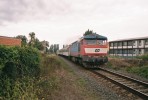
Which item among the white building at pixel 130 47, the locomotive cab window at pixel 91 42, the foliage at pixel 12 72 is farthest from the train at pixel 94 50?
the white building at pixel 130 47

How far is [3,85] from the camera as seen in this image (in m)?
7.94

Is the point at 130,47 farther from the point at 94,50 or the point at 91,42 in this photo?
the point at 94,50

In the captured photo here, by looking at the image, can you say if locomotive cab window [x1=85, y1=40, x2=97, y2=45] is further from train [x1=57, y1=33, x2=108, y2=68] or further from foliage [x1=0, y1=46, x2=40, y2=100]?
foliage [x1=0, y1=46, x2=40, y2=100]

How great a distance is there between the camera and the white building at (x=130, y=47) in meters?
61.4

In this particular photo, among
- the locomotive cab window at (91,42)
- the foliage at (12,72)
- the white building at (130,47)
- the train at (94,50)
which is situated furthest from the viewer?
the white building at (130,47)

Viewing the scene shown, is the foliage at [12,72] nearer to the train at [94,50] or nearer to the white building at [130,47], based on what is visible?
the train at [94,50]

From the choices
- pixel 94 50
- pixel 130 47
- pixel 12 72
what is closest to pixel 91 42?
pixel 94 50

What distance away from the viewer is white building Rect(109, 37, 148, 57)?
201ft

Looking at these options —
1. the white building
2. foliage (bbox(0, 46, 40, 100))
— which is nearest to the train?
foliage (bbox(0, 46, 40, 100))

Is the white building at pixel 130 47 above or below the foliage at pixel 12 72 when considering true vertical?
above

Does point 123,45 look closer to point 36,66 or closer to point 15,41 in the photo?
point 15,41

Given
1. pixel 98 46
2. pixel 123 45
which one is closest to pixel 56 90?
pixel 98 46

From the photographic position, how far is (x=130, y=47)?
67812 mm

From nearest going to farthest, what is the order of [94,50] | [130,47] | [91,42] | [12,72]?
1. [12,72]
2. [94,50]
3. [91,42]
4. [130,47]
